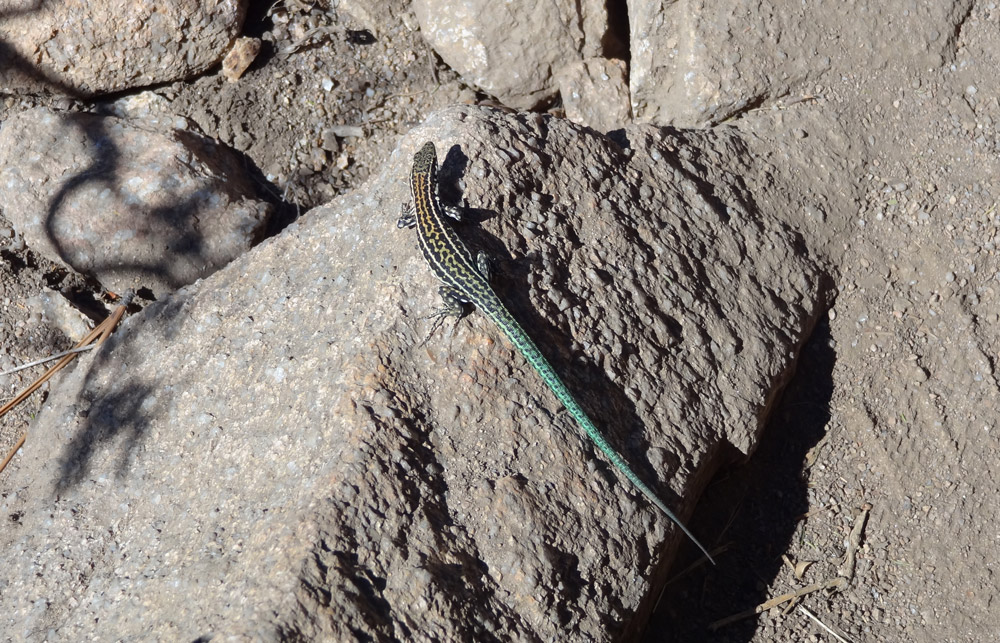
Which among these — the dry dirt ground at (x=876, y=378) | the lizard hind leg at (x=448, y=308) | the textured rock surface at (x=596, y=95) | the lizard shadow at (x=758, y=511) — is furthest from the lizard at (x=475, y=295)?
the textured rock surface at (x=596, y=95)

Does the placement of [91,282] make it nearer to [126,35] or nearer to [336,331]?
[126,35]

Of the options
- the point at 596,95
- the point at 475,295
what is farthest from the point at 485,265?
the point at 596,95

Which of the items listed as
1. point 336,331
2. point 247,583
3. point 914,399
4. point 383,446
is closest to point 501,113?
point 336,331

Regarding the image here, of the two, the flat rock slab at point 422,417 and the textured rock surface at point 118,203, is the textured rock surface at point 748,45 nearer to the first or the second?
the flat rock slab at point 422,417

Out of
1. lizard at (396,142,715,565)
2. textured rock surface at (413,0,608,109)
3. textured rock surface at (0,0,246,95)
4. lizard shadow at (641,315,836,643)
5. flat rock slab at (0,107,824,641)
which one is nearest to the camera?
flat rock slab at (0,107,824,641)

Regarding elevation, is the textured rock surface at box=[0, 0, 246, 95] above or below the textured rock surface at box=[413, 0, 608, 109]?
above

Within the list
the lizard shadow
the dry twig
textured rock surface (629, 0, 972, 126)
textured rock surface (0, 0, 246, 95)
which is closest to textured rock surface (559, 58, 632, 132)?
textured rock surface (629, 0, 972, 126)

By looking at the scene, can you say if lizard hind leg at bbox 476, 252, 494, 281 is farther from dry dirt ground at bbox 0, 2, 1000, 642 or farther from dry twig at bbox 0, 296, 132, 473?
dry twig at bbox 0, 296, 132, 473
